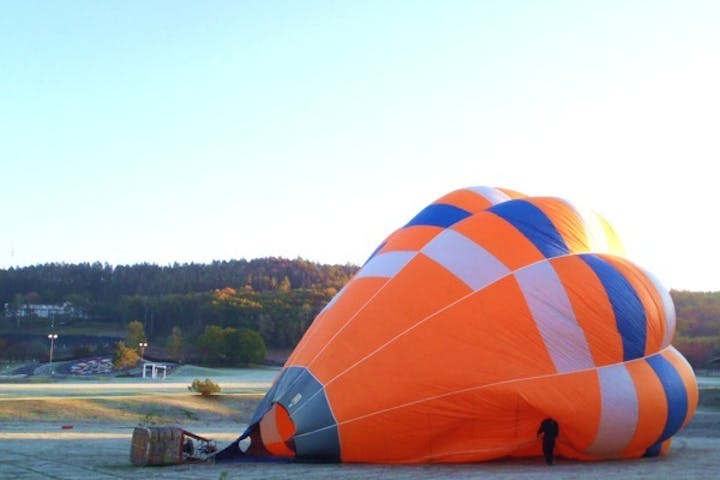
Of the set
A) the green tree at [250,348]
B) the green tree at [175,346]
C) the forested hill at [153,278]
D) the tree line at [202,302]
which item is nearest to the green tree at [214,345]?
the tree line at [202,302]

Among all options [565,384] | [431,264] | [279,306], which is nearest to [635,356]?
[565,384]

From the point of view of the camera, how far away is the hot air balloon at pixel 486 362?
11195mm

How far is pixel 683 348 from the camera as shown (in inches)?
2333

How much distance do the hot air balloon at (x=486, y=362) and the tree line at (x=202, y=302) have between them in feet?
136

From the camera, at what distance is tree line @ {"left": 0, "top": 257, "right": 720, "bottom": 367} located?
3046 inches

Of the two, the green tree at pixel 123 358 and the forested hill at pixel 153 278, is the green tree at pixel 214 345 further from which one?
the forested hill at pixel 153 278

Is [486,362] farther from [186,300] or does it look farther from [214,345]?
[186,300]

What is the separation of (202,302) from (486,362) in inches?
3722

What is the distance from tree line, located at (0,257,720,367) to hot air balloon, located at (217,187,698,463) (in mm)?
41451

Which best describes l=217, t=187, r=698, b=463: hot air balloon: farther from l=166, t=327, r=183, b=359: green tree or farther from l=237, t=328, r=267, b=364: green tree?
l=166, t=327, r=183, b=359: green tree

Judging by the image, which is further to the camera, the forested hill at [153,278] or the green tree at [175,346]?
the forested hill at [153,278]

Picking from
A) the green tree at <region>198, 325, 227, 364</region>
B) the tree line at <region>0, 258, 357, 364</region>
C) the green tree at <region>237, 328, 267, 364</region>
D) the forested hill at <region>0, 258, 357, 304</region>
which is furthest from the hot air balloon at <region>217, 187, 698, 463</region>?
the forested hill at <region>0, 258, 357, 304</region>

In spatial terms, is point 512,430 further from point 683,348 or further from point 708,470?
point 683,348

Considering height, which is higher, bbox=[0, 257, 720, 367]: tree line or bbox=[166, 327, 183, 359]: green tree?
bbox=[0, 257, 720, 367]: tree line
